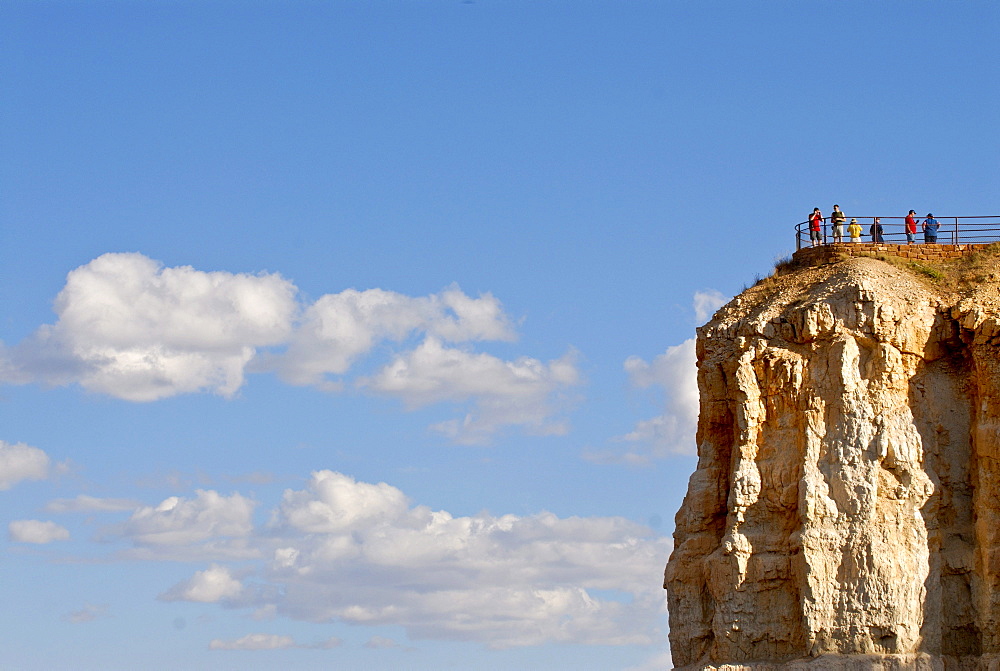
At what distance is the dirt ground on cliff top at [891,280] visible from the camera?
57.0 metres

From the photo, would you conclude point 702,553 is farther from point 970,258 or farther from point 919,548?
point 970,258

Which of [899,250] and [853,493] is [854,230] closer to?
[899,250]

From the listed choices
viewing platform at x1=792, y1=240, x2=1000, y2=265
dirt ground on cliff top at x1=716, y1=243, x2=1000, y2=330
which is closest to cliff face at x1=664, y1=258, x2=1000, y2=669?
dirt ground on cliff top at x1=716, y1=243, x2=1000, y2=330

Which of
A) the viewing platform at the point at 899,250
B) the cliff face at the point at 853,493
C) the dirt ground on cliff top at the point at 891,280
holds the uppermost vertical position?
the viewing platform at the point at 899,250

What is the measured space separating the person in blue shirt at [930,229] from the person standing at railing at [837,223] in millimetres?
2583

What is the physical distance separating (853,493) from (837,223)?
33.7 feet

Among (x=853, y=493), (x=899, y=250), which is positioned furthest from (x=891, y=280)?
(x=853, y=493)

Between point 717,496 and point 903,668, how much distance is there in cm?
806

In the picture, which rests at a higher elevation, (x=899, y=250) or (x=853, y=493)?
(x=899, y=250)

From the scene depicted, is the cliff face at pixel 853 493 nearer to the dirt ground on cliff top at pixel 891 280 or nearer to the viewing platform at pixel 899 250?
the dirt ground on cliff top at pixel 891 280

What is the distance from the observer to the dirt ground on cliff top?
57.0 m

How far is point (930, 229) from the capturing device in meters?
60.1

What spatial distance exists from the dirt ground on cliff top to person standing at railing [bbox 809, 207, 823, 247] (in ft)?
3.61

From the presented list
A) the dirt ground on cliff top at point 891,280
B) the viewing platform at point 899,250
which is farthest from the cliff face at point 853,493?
the viewing platform at point 899,250
